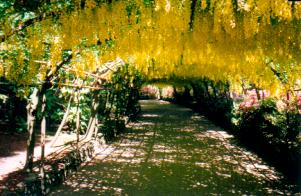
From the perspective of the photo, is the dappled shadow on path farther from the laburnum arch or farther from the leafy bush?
the laburnum arch

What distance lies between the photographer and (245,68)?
6629 mm

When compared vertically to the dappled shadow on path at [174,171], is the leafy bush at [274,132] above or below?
above

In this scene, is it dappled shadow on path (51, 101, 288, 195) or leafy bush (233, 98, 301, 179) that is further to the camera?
leafy bush (233, 98, 301, 179)

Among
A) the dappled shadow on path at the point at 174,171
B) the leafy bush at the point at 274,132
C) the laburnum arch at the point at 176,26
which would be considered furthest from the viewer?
the leafy bush at the point at 274,132

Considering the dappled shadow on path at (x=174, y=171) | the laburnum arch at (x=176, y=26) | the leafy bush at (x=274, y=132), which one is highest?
the laburnum arch at (x=176, y=26)

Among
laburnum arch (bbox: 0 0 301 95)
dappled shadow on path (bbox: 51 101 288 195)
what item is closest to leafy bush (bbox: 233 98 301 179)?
dappled shadow on path (bbox: 51 101 288 195)

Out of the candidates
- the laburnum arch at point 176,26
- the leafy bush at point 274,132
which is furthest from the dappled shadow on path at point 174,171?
the laburnum arch at point 176,26

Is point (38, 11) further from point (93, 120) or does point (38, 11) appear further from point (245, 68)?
point (93, 120)

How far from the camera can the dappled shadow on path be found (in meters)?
7.29

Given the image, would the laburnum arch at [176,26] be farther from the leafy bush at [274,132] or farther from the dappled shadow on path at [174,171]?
the leafy bush at [274,132]

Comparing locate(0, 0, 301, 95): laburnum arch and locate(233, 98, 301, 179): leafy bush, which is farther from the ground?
locate(0, 0, 301, 95): laburnum arch

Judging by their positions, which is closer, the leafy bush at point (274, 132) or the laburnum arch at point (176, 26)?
the laburnum arch at point (176, 26)

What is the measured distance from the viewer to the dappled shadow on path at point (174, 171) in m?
7.29

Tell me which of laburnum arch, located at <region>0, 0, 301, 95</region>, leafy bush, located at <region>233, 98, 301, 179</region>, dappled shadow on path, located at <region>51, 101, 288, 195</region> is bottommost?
dappled shadow on path, located at <region>51, 101, 288, 195</region>
